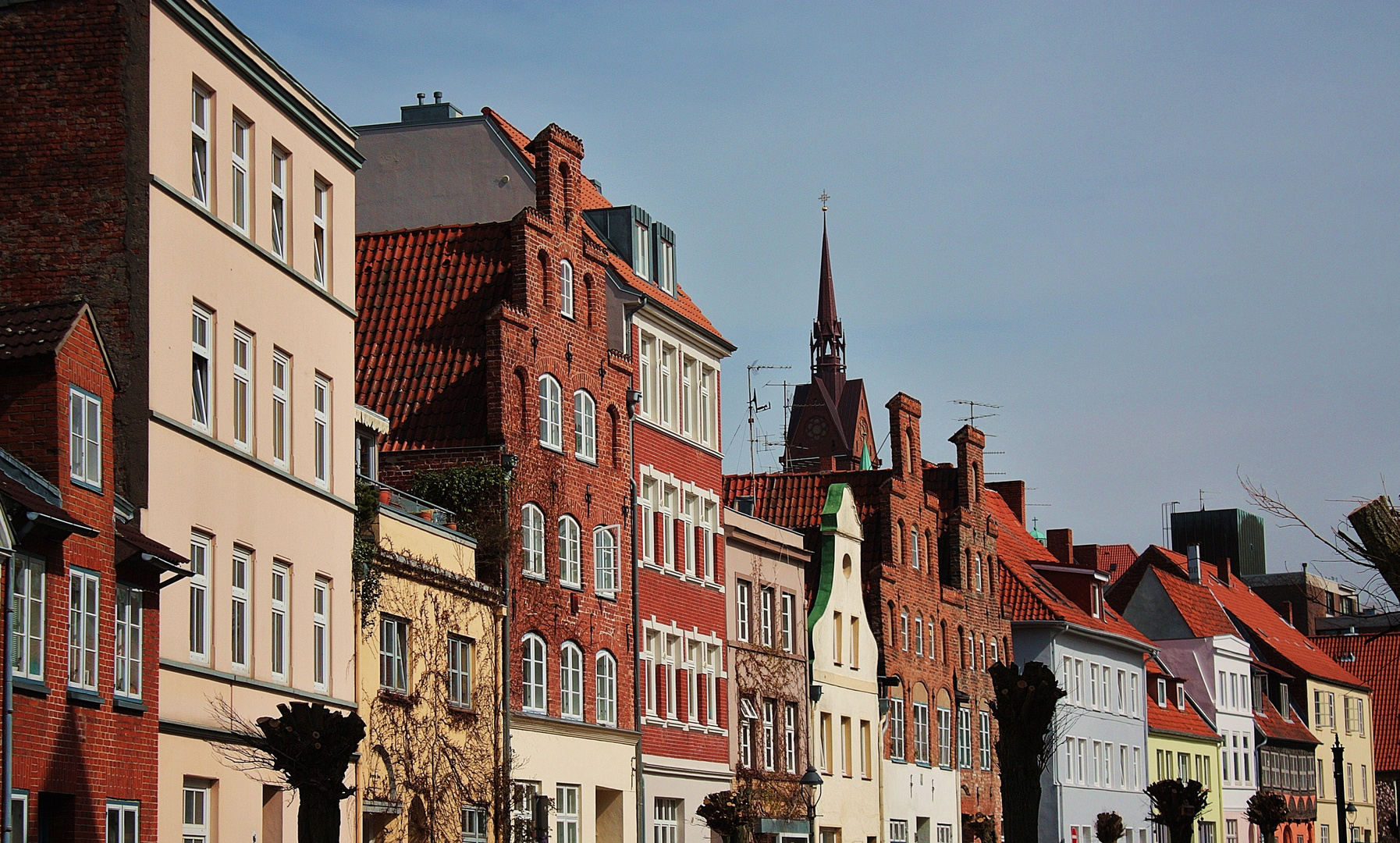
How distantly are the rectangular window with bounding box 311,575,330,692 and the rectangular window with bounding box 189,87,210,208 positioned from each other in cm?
686

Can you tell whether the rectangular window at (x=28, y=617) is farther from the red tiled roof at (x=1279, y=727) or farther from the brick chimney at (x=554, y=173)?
the red tiled roof at (x=1279, y=727)

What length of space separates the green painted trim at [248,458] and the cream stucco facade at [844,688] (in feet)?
87.6

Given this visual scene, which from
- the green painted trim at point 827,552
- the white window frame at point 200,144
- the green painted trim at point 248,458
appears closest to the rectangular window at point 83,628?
the green painted trim at point 248,458

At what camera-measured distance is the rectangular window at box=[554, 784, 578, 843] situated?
142 feet

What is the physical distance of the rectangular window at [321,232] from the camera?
34.8m

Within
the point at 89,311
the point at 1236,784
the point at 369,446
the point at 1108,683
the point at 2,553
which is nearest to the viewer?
the point at 2,553

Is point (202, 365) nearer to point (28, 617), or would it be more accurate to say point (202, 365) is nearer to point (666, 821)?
point (28, 617)

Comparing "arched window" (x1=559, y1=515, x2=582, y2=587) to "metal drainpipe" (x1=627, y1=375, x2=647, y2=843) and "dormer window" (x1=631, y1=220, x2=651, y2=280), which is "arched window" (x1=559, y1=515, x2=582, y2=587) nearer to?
"metal drainpipe" (x1=627, y1=375, x2=647, y2=843)

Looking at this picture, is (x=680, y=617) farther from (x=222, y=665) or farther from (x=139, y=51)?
(x=139, y=51)

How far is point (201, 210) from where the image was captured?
29219mm

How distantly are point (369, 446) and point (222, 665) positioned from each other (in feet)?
33.8

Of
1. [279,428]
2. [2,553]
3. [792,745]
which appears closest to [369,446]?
[279,428]

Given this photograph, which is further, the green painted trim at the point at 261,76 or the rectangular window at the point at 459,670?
the rectangular window at the point at 459,670

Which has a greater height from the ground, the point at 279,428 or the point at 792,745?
the point at 279,428
